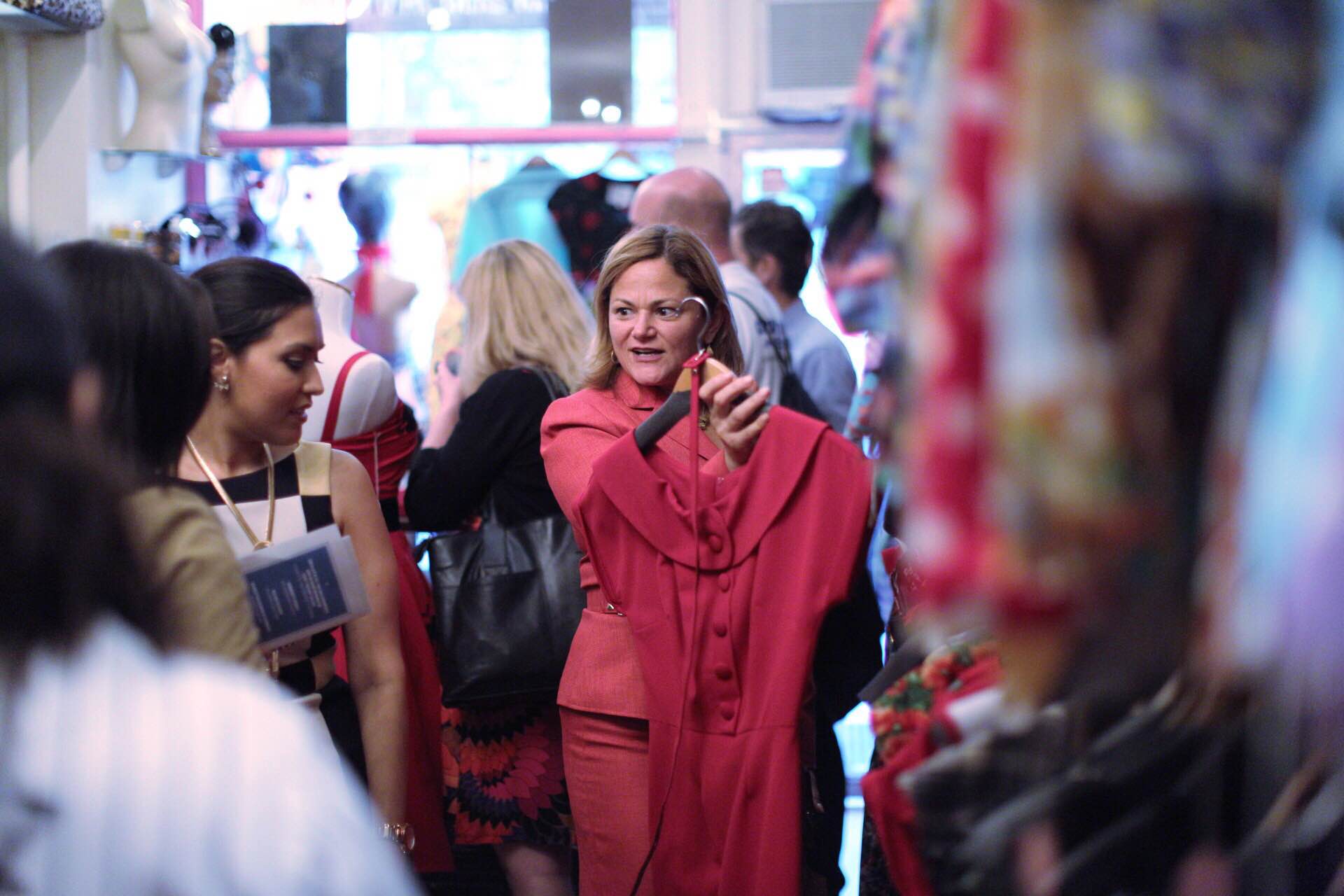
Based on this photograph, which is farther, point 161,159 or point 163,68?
point 161,159

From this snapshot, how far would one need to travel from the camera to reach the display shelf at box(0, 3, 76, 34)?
4.23 meters

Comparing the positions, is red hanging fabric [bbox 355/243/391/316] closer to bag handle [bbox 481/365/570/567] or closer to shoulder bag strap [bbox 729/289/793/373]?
shoulder bag strap [bbox 729/289/793/373]

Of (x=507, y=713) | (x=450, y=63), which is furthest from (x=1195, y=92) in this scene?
(x=450, y=63)

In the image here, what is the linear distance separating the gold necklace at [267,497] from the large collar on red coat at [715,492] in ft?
1.61

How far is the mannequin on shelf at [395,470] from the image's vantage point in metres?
2.81

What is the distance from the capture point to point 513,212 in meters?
5.30

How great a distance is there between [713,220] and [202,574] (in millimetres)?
2980

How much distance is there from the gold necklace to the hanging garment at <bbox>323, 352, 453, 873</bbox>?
1.73 ft

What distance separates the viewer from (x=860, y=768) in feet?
15.2

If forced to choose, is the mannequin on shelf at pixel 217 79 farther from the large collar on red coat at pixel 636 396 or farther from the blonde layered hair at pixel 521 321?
the large collar on red coat at pixel 636 396

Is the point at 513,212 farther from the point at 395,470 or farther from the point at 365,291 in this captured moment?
the point at 395,470

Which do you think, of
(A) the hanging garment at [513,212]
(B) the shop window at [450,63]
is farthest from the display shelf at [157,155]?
(A) the hanging garment at [513,212]

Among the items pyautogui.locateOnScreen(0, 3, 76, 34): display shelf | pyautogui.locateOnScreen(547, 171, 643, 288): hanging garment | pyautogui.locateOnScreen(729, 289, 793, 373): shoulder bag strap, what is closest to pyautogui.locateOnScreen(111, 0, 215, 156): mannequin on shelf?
pyautogui.locateOnScreen(0, 3, 76, 34): display shelf

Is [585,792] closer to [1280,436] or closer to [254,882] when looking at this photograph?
[254,882]
